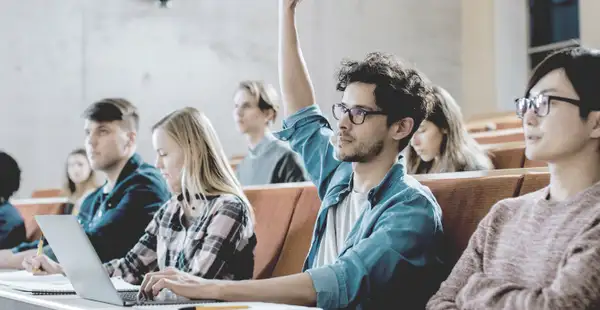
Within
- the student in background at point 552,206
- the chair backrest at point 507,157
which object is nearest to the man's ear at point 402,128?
the student in background at point 552,206

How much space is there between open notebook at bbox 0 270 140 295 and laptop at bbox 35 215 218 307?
4.5 inches

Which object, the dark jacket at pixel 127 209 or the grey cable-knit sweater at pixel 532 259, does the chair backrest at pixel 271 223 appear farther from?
the grey cable-knit sweater at pixel 532 259

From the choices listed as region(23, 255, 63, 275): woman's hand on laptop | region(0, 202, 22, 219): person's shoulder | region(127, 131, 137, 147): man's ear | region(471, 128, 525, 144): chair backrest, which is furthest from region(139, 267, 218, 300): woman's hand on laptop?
region(471, 128, 525, 144): chair backrest

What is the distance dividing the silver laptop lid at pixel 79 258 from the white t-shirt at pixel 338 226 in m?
0.54

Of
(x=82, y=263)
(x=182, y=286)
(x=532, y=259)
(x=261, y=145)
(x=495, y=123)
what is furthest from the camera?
(x=495, y=123)

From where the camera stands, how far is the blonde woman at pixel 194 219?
2391 millimetres

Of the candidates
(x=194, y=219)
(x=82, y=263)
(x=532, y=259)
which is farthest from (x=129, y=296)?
(x=532, y=259)

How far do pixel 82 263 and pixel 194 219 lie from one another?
2.28 ft

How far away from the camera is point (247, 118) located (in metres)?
4.30

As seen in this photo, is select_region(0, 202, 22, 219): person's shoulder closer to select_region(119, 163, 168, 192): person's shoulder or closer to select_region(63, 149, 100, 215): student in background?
select_region(119, 163, 168, 192): person's shoulder

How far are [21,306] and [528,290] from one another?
105 centimetres

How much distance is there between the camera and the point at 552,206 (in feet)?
5.07

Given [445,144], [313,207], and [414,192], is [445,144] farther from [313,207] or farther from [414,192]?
[414,192]

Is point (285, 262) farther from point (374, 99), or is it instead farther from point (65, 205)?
point (65, 205)
